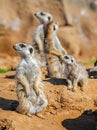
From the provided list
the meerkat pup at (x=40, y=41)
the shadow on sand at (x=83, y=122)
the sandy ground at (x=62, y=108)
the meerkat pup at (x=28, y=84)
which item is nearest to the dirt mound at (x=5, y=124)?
the sandy ground at (x=62, y=108)

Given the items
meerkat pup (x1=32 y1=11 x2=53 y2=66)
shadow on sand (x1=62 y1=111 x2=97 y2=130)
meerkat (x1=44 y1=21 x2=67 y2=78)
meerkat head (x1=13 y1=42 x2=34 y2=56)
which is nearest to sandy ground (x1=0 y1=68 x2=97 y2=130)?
shadow on sand (x1=62 y1=111 x2=97 y2=130)

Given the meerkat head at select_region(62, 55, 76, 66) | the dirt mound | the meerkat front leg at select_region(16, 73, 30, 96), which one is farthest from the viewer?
the meerkat head at select_region(62, 55, 76, 66)

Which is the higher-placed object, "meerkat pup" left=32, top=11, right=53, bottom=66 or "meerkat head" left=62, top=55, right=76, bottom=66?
"meerkat pup" left=32, top=11, right=53, bottom=66

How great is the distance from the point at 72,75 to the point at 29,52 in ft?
4.48

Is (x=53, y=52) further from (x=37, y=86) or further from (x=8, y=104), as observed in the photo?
(x=37, y=86)

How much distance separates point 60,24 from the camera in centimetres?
2219

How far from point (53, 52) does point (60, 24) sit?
10297 millimetres

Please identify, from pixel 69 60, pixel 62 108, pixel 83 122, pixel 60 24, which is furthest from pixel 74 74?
pixel 60 24

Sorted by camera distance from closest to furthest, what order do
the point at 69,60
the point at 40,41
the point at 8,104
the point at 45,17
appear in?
the point at 8,104, the point at 69,60, the point at 40,41, the point at 45,17

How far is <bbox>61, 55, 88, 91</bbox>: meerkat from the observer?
9.73 meters

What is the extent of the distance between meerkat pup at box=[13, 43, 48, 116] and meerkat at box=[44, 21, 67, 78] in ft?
9.73

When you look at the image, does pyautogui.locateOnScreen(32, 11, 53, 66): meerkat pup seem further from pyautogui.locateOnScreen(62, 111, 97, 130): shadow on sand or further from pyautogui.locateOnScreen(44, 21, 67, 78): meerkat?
pyautogui.locateOnScreen(62, 111, 97, 130): shadow on sand

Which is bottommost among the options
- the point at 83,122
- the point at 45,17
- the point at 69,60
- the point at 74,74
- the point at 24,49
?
the point at 83,122

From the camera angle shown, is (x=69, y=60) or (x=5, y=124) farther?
(x=69, y=60)
